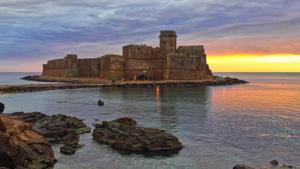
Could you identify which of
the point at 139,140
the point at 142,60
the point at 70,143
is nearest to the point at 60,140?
the point at 70,143

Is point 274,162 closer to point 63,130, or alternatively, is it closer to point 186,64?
point 63,130

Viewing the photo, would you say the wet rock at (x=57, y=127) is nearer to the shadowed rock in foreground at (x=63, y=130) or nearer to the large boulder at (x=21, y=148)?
the shadowed rock in foreground at (x=63, y=130)

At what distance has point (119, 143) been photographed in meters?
25.7

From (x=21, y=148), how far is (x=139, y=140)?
746cm

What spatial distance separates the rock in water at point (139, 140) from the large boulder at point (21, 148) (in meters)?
4.70

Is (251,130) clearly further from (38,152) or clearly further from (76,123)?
(38,152)

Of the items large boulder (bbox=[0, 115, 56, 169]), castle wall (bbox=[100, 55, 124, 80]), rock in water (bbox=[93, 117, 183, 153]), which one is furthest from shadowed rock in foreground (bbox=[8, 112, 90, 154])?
castle wall (bbox=[100, 55, 124, 80])

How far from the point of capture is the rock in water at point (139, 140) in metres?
25.0

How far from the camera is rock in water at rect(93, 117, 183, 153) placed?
25.0 meters

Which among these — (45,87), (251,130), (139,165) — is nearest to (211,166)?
(139,165)

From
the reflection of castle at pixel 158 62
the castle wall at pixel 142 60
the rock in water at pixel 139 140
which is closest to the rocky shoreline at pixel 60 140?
the rock in water at pixel 139 140

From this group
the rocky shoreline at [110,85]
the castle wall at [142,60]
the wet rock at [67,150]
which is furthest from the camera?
the castle wall at [142,60]

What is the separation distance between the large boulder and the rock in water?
15.4 feet

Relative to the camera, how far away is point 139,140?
25.5 meters
